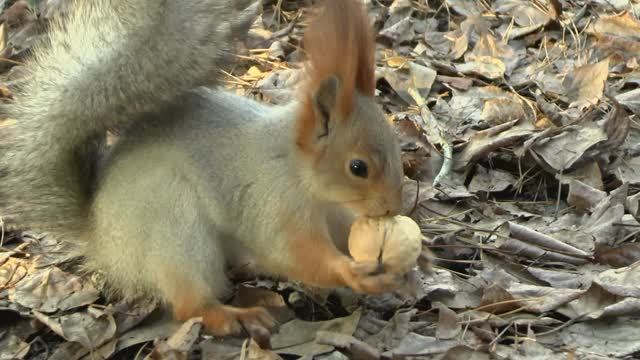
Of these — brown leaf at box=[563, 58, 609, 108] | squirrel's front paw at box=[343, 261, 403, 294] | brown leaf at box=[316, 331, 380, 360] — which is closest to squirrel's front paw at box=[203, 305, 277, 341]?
brown leaf at box=[316, 331, 380, 360]

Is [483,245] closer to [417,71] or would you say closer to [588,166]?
[588,166]

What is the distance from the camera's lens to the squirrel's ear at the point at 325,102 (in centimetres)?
199

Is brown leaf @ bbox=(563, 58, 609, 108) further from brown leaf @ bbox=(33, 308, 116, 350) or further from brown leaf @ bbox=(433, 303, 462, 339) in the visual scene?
brown leaf @ bbox=(33, 308, 116, 350)

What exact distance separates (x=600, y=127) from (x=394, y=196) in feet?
3.99

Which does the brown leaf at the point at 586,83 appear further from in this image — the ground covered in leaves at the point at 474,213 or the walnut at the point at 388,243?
the walnut at the point at 388,243

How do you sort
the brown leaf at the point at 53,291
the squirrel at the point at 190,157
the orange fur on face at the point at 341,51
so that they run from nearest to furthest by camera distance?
the orange fur on face at the point at 341,51, the squirrel at the point at 190,157, the brown leaf at the point at 53,291

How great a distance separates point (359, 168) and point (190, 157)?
1.36 ft

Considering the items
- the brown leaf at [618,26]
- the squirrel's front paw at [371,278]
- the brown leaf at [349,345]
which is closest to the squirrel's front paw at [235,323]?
the brown leaf at [349,345]

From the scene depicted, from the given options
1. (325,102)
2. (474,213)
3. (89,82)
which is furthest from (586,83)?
(89,82)

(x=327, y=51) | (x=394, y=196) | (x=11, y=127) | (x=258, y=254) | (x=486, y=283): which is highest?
(x=327, y=51)

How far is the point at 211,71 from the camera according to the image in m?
2.15

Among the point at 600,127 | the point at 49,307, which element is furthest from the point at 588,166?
the point at 49,307

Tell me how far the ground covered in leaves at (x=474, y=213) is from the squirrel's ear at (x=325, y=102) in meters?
0.34

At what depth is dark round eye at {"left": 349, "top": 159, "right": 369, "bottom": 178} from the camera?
2.00 m
